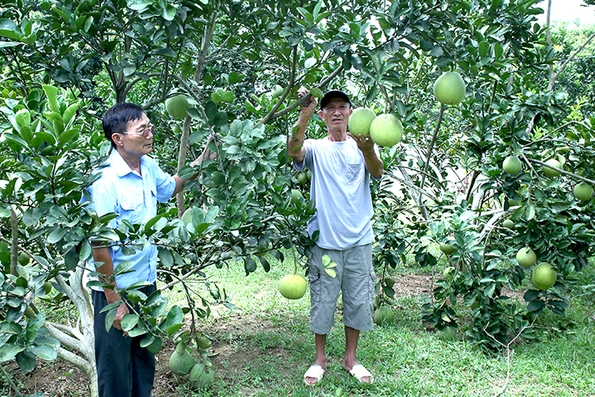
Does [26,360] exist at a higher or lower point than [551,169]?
lower

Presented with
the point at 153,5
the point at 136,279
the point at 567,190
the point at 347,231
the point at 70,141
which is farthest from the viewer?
the point at 567,190

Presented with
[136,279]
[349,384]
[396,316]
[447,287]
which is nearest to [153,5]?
[136,279]

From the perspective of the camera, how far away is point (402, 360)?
3.41 metres

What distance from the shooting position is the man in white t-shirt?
2.98 m

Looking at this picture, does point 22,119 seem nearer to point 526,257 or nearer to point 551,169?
point 526,257

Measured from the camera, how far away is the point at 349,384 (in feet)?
10.1

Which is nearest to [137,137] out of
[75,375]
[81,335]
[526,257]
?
[81,335]

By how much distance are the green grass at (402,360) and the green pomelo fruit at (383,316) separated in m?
0.07

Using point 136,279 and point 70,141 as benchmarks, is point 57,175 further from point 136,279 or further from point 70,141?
point 136,279

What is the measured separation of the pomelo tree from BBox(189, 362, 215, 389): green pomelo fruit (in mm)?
325

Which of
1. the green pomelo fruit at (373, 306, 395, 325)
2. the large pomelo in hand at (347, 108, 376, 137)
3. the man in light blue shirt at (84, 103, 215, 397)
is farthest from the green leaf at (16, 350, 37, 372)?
the green pomelo fruit at (373, 306, 395, 325)

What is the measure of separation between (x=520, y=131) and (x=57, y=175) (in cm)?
270

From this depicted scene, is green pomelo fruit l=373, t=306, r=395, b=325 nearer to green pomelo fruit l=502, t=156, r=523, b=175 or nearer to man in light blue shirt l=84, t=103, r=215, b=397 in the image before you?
green pomelo fruit l=502, t=156, r=523, b=175

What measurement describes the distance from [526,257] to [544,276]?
0.15 meters
